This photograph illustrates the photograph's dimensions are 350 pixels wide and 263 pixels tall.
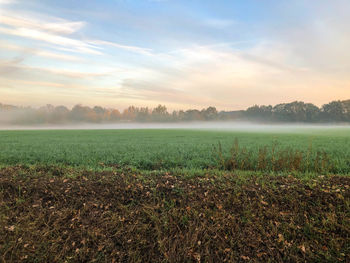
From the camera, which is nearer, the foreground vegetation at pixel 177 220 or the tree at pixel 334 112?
the foreground vegetation at pixel 177 220

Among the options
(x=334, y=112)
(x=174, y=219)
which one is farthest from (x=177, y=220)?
(x=334, y=112)

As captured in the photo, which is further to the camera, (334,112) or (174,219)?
(334,112)

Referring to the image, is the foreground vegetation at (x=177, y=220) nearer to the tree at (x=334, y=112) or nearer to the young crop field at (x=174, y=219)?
the young crop field at (x=174, y=219)

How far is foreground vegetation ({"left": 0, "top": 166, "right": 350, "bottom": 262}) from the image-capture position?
4.45m

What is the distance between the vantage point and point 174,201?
19.1ft

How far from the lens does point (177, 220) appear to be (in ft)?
17.1

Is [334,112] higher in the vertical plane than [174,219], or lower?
higher

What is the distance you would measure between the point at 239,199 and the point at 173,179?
7.47ft

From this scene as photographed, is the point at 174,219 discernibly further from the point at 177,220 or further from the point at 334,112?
the point at 334,112

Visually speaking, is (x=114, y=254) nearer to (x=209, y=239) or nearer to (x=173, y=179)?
(x=209, y=239)

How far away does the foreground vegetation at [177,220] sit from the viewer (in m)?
4.45

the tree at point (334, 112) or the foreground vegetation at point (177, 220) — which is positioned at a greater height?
the tree at point (334, 112)

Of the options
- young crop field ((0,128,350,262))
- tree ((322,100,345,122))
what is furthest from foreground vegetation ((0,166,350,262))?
tree ((322,100,345,122))

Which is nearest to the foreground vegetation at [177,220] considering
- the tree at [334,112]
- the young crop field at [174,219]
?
the young crop field at [174,219]
